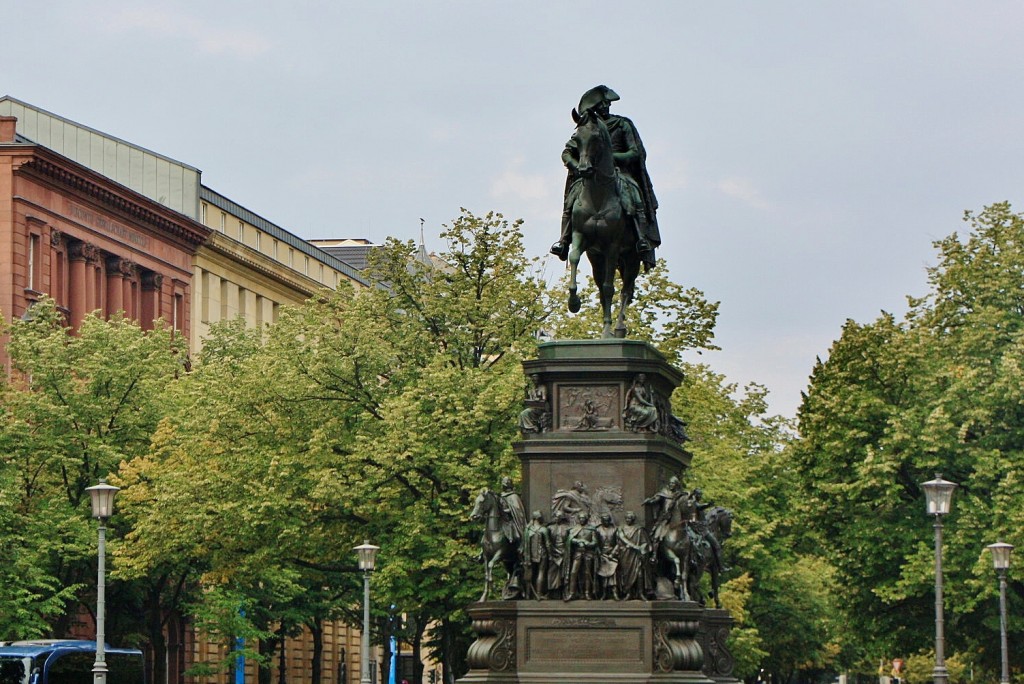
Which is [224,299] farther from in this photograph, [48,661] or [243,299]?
[48,661]

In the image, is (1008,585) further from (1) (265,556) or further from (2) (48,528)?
(2) (48,528)

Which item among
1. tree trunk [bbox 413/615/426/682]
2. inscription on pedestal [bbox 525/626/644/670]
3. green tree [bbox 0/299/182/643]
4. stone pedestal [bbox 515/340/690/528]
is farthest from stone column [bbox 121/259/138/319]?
inscription on pedestal [bbox 525/626/644/670]

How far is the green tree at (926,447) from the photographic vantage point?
58562mm

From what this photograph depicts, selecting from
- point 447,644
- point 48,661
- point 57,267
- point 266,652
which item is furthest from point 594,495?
point 57,267

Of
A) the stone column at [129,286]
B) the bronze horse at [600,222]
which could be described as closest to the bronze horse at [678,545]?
the bronze horse at [600,222]

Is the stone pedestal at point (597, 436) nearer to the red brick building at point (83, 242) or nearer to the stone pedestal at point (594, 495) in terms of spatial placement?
the stone pedestal at point (594, 495)

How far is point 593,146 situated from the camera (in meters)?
28.2

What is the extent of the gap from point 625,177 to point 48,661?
31966 mm

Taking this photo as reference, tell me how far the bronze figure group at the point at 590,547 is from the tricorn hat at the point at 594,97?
4773 millimetres

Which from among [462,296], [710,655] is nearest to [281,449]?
[462,296]

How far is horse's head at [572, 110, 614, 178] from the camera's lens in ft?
92.4

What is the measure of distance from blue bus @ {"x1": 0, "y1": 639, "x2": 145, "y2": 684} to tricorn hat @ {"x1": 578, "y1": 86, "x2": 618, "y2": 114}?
1210 inches

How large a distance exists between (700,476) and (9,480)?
57.1 ft

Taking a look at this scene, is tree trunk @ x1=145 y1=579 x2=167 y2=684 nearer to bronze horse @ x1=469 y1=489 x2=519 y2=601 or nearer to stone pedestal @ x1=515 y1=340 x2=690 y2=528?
bronze horse @ x1=469 y1=489 x2=519 y2=601
